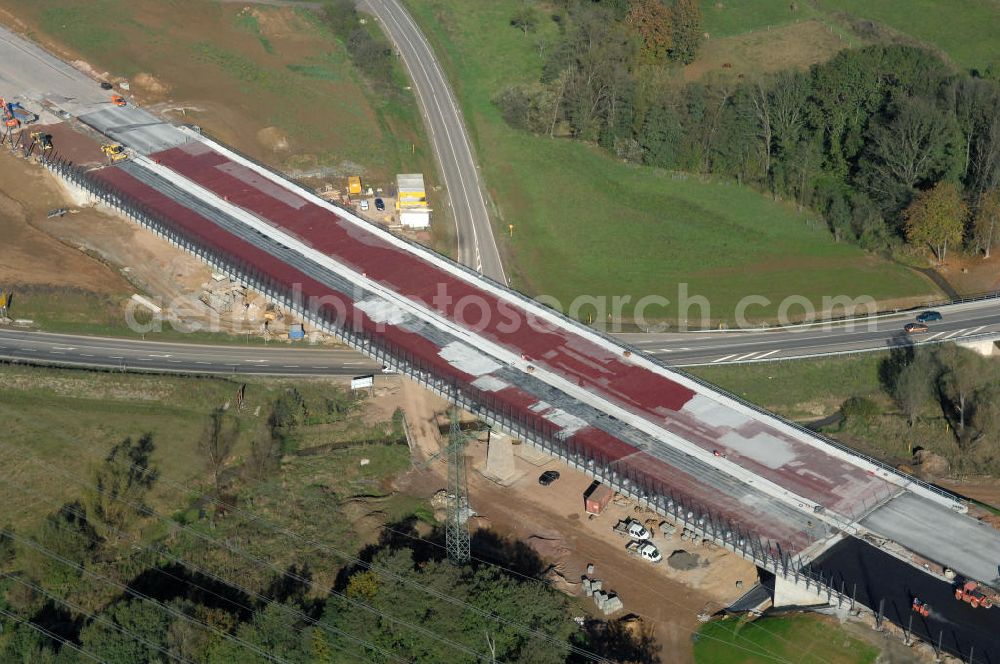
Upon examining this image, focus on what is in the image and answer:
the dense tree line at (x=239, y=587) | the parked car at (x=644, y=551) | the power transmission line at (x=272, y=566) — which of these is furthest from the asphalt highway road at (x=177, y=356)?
the parked car at (x=644, y=551)

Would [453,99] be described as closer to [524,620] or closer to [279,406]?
[279,406]

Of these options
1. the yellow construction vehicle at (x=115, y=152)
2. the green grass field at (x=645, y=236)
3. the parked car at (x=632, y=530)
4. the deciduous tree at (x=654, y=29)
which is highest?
the deciduous tree at (x=654, y=29)

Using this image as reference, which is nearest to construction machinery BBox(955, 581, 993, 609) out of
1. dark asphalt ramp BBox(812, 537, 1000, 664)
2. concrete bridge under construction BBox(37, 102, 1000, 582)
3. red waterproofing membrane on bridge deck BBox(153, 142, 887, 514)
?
dark asphalt ramp BBox(812, 537, 1000, 664)

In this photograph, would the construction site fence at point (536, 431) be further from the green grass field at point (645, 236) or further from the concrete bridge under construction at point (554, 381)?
the green grass field at point (645, 236)

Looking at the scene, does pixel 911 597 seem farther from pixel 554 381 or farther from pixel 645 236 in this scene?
pixel 645 236

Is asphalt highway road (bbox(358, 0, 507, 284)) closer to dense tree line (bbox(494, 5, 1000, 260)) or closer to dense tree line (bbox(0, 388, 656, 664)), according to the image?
dense tree line (bbox(494, 5, 1000, 260))

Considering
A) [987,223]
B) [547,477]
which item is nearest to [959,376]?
[987,223]
